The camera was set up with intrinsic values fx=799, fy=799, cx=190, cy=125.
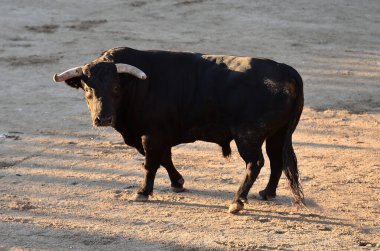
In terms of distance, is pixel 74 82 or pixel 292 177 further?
pixel 74 82

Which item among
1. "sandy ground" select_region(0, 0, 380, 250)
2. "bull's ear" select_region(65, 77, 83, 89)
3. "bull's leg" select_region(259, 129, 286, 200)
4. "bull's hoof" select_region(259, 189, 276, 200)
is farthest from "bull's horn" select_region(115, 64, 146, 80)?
"bull's hoof" select_region(259, 189, 276, 200)

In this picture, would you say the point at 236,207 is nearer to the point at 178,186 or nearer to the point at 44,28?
the point at 178,186

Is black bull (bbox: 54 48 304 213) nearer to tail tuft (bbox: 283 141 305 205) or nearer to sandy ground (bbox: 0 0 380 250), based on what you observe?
tail tuft (bbox: 283 141 305 205)

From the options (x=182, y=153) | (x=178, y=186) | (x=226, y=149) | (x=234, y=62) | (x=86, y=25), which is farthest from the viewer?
(x=86, y=25)

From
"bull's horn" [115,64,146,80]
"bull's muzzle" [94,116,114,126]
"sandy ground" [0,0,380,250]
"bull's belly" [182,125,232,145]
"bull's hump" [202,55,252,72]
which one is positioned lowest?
"sandy ground" [0,0,380,250]

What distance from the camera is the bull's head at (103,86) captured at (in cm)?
734

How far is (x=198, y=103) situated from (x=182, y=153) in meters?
2.05

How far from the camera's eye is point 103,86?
24.3 ft

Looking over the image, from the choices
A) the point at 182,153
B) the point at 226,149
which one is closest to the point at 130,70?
the point at 226,149

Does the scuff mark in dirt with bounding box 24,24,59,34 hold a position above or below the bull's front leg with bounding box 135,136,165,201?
below

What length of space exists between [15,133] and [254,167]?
4.11 m

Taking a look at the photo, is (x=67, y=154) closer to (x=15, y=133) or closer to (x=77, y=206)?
(x=15, y=133)

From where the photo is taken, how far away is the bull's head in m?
7.34

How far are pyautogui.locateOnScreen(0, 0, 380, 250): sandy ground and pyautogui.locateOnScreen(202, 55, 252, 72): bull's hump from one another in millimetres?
1327
